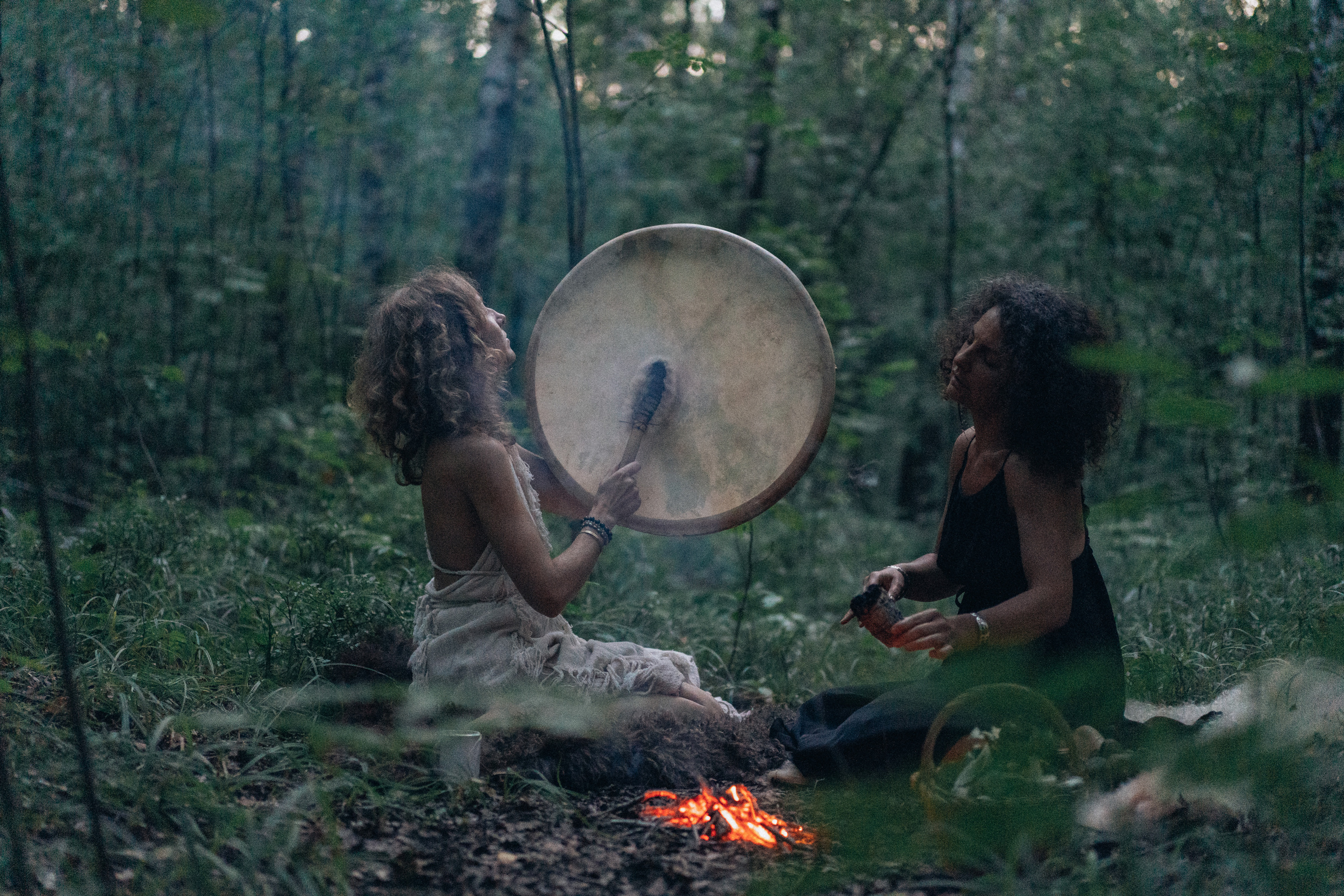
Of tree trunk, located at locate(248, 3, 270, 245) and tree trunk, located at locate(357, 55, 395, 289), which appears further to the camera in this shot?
tree trunk, located at locate(357, 55, 395, 289)

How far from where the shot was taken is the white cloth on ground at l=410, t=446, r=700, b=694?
8.86 feet

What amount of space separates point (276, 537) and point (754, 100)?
430cm

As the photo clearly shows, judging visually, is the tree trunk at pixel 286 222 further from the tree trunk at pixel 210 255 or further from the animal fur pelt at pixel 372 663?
the animal fur pelt at pixel 372 663

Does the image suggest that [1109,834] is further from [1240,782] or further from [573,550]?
[573,550]

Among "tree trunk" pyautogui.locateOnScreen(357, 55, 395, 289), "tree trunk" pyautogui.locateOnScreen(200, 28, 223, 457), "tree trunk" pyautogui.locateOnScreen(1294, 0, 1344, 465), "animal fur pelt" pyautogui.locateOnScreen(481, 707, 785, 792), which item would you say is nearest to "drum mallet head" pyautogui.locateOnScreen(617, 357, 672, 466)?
"animal fur pelt" pyautogui.locateOnScreen(481, 707, 785, 792)

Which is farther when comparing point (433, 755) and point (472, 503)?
point (472, 503)

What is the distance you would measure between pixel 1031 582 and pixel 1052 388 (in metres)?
0.50

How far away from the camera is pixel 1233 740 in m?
1.36

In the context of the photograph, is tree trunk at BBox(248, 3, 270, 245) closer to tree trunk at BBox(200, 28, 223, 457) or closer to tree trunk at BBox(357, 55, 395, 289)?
tree trunk at BBox(200, 28, 223, 457)

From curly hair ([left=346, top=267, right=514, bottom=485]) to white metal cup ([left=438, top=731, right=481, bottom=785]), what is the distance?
0.72 metres

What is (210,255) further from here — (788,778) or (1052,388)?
(1052,388)

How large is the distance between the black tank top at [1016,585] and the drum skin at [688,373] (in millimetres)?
475

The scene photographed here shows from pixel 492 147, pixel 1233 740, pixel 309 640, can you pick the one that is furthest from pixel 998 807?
pixel 492 147

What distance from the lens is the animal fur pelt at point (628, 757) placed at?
263 centimetres
